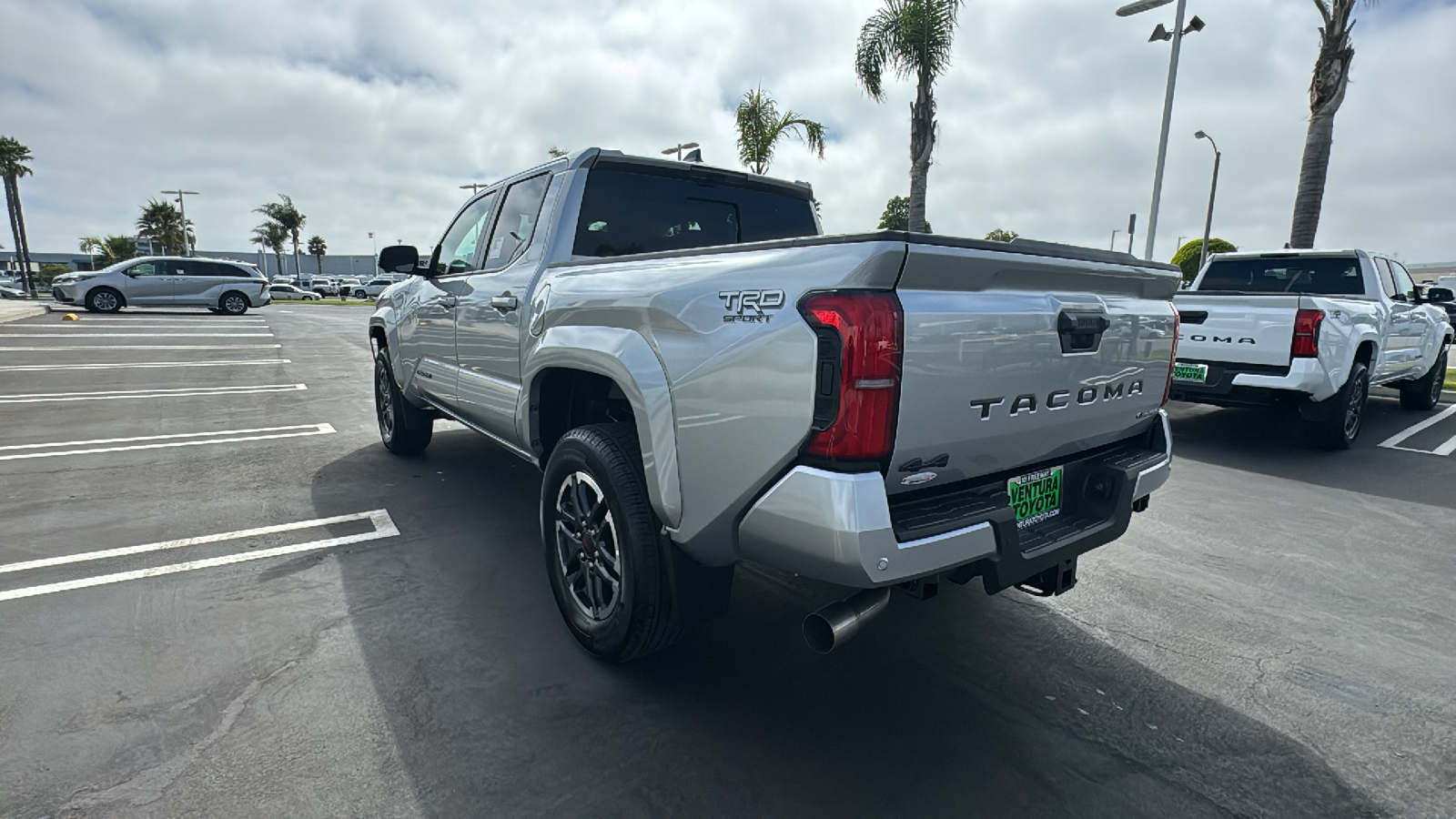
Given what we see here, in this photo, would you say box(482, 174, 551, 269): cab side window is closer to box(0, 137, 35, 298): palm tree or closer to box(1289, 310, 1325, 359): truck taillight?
box(1289, 310, 1325, 359): truck taillight

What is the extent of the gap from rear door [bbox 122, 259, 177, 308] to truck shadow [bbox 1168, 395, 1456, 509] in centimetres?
2518

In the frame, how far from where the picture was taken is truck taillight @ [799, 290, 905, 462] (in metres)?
1.89

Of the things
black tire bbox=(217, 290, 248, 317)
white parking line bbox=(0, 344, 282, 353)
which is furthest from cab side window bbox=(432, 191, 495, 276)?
black tire bbox=(217, 290, 248, 317)

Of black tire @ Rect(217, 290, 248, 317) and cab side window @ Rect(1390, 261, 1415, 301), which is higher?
cab side window @ Rect(1390, 261, 1415, 301)

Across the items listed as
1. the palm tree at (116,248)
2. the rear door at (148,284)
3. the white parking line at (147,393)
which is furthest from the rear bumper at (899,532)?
the palm tree at (116,248)

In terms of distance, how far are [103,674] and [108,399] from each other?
7445mm

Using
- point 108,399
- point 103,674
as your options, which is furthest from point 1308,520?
point 108,399

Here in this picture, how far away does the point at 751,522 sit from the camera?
2.12m

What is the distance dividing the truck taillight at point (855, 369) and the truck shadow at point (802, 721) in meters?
1.03

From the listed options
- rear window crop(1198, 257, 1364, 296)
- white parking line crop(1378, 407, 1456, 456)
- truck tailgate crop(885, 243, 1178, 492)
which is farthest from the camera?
rear window crop(1198, 257, 1364, 296)

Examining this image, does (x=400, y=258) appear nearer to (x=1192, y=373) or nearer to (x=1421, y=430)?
(x=1192, y=373)

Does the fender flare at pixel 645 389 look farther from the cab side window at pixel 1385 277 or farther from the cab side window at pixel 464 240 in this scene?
the cab side window at pixel 1385 277

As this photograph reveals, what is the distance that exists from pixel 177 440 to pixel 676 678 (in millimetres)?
5908

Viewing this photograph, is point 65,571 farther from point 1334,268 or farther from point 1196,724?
point 1334,268
